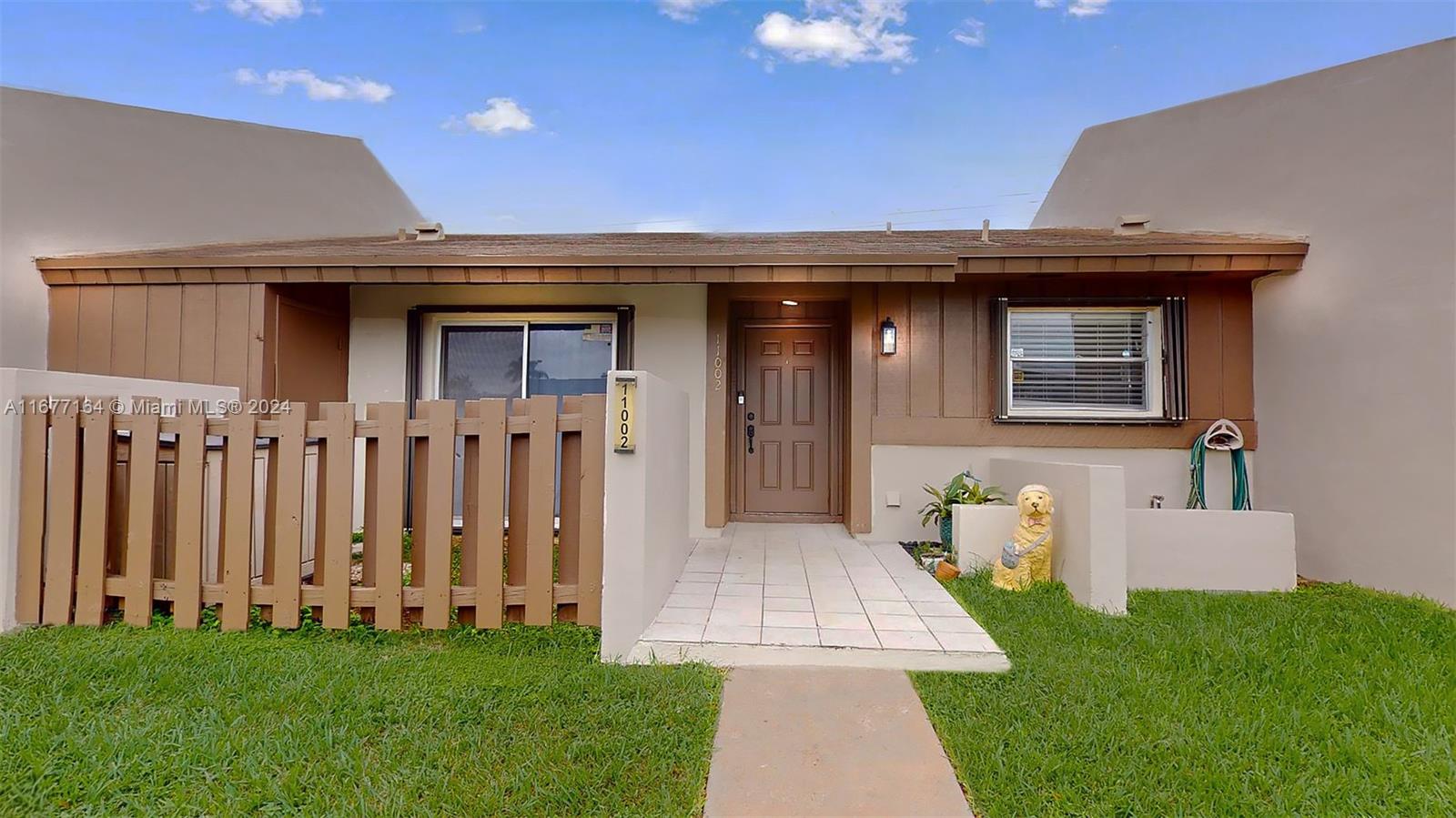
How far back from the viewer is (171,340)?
4.68m

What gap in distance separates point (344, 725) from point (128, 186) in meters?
6.49

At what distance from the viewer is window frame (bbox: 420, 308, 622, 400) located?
205 inches

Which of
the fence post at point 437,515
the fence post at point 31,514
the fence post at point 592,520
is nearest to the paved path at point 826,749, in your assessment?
the fence post at point 592,520

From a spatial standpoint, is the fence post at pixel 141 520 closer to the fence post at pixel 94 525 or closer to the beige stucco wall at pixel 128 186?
the fence post at pixel 94 525

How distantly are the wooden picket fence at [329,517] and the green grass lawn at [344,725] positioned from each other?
171 mm

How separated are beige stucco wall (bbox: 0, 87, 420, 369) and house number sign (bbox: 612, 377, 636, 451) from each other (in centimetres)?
538

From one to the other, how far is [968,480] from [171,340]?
663cm

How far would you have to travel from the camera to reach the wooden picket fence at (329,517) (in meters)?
2.70

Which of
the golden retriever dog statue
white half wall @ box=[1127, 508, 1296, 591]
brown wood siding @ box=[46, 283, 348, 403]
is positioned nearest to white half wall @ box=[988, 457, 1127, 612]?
the golden retriever dog statue

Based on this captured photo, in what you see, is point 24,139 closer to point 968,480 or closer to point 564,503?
point 564,503

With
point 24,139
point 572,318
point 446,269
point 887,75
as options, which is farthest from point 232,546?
point 887,75

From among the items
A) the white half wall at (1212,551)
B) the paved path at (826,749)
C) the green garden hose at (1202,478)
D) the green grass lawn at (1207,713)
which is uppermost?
the green garden hose at (1202,478)

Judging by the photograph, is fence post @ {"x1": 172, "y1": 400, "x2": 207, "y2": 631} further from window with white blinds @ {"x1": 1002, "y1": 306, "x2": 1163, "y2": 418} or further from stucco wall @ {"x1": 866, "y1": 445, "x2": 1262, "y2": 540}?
window with white blinds @ {"x1": 1002, "y1": 306, "x2": 1163, "y2": 418}

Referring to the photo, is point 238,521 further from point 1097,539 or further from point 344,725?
point 1097,539
